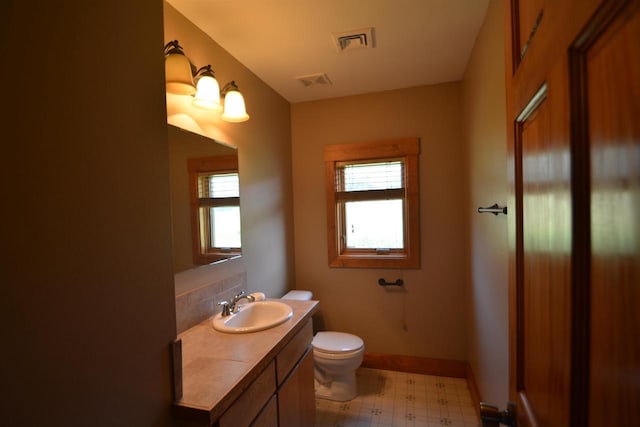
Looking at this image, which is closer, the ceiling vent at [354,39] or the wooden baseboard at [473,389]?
the ceiling vent at [354,39]

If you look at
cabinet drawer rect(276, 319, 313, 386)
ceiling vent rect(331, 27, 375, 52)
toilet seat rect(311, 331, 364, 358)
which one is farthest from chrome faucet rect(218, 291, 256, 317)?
ceiling vent rect(331, 27, 375, 52)

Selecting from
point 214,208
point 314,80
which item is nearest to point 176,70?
point 214,208

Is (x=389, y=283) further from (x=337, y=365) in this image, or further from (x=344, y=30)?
(x=344, y=30)

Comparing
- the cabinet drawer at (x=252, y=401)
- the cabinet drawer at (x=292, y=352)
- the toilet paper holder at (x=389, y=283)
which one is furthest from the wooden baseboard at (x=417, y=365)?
the cabinet drawer at (x=252, y=401)

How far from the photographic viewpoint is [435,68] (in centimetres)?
221

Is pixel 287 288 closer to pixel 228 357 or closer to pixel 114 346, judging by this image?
pixel 228 357

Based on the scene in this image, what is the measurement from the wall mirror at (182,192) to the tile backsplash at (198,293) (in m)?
0.07

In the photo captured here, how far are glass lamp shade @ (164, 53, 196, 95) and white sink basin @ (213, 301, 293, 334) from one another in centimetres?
118

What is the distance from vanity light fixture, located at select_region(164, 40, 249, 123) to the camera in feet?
4.45

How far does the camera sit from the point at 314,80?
235 cm

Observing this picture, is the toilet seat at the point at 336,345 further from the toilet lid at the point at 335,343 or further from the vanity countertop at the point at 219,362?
the vanity countertop at the point at 219,362

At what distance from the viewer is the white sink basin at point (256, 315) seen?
4.98 feet

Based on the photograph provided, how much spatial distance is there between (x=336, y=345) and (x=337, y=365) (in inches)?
5.8

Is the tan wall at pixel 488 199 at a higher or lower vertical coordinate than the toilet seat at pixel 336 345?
higher
